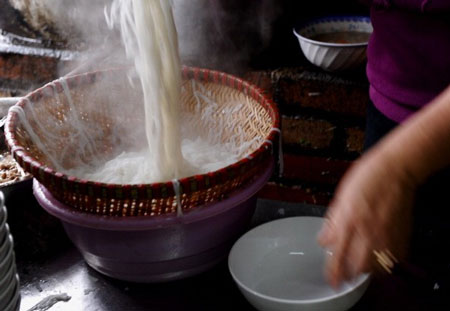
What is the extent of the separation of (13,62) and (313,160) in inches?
57.0

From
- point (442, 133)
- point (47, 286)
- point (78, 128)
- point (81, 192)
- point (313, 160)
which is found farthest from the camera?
point (313, 160)

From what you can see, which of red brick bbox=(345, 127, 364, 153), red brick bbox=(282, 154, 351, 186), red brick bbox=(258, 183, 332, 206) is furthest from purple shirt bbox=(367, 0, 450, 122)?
red brick bbox=(258, 183, 332, 206)

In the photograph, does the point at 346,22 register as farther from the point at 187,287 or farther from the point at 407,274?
the point at 187,287

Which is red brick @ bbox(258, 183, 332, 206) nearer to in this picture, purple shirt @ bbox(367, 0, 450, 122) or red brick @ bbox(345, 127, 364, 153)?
red brick @ bbox(345, 127, 364, 153)

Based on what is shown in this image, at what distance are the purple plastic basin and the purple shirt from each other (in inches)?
18.2

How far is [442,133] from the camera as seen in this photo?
719 mm

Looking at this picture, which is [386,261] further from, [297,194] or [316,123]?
[297,194]

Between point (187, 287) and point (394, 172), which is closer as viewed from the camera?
point (394, 172)

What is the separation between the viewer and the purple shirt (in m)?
1.22

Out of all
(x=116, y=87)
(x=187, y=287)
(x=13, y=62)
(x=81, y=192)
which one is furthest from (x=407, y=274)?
(x=13, y=62)

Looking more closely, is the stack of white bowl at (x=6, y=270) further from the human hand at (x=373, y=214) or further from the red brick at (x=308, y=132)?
the red brick at (x=308, y=132)

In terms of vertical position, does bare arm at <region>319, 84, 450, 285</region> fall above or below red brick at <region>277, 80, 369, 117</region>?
above

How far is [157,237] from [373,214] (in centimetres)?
49

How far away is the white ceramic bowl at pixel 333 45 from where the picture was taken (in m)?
1.81
